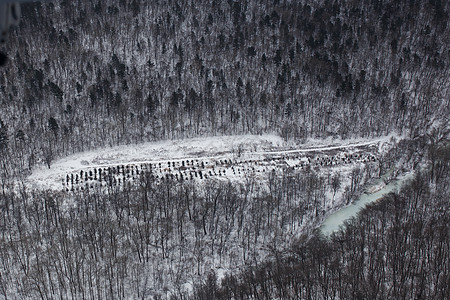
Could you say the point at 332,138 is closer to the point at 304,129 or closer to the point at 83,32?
the point at 304,129

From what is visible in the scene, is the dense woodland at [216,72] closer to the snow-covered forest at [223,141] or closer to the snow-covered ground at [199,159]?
the snow-covered forest at [223,141]

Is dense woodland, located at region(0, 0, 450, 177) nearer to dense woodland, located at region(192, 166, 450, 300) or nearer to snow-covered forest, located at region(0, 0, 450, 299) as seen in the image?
snow-covered forest, located at region(0, 0, 450, 299)

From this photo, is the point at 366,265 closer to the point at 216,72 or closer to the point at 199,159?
the point at 199,159

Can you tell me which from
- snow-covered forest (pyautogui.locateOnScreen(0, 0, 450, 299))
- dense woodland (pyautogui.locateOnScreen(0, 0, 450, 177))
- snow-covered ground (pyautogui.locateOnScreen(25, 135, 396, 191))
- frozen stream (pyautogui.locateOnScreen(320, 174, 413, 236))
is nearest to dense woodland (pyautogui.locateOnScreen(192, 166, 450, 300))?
snow-covered forest (pyautogui.locateOnScreen(0, 0, 450, 299))

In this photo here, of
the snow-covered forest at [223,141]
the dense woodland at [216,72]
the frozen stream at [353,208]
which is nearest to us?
the snow-covered forest at [223,141]

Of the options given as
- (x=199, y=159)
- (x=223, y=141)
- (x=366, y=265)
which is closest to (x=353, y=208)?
(x=366, y=265)

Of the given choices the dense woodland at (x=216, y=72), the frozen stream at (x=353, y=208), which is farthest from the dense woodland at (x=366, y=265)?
the dense woodland at (x=216, y=72)

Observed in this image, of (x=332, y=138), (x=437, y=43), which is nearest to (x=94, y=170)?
(x=332, y=138)
